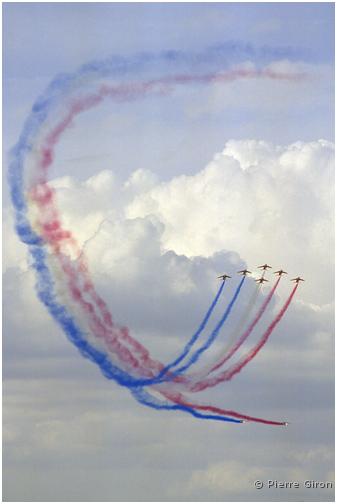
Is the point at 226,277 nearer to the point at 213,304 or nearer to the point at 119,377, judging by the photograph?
the point at 213,304

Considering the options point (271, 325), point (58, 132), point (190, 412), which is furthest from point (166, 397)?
point (58, 132)

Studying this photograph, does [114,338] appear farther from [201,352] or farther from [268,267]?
[268,267]

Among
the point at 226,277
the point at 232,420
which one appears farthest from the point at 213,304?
the point at 232,420

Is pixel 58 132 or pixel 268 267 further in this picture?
pixel 268 267

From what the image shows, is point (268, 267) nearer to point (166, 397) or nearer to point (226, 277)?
point (226, 277)

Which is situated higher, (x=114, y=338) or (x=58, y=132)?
(x=58, y=132)

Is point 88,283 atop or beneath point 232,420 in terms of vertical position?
atop

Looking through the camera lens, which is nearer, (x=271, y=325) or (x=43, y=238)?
(x=43, y=238)

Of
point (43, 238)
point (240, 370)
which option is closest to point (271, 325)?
point (240, 370)

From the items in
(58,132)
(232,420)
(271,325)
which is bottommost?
(232,420)
